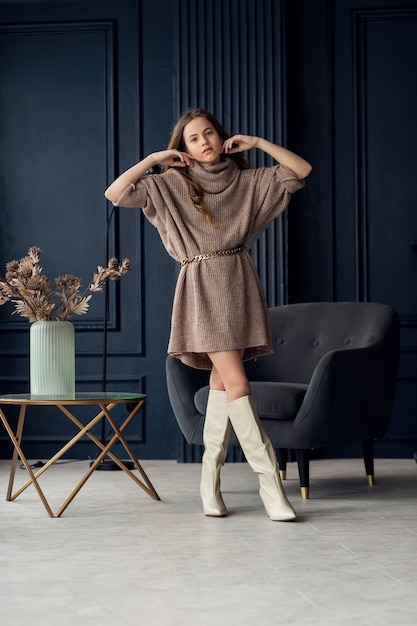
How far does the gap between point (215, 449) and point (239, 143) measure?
3.49ft

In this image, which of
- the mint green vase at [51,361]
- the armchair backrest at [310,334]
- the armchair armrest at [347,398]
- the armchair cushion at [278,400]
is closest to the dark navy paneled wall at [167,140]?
the armchair backrest at [310,334]

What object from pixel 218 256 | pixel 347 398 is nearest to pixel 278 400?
pixel 347 398

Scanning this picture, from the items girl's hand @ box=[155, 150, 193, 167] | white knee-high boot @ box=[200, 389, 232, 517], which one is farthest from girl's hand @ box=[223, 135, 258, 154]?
white knee-high boot @ box=[200, 389, 232, 517]

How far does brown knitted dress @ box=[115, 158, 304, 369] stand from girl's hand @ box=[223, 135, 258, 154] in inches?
1.7

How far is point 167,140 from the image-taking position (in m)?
5.46

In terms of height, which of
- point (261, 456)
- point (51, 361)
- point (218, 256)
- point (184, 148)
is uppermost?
point (184, 148)

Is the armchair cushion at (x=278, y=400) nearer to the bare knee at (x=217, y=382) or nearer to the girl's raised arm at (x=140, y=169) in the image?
the bare knee at (x=217, y=382)

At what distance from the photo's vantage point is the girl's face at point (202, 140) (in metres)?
3.31

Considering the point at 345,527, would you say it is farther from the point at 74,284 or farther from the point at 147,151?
the point at 147,151

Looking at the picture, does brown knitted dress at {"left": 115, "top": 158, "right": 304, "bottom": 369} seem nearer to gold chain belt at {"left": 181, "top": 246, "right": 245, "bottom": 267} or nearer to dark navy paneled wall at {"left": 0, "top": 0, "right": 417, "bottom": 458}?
gold chain belt at {"left": 181, "top": 246, "right": 245, "bottom": 267}

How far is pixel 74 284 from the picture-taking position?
372 centimetres

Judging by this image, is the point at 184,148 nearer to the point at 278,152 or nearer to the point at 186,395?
the point at 278,152

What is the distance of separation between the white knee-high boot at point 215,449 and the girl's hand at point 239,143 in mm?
837

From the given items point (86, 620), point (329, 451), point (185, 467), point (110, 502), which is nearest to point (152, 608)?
point (86, 620)
